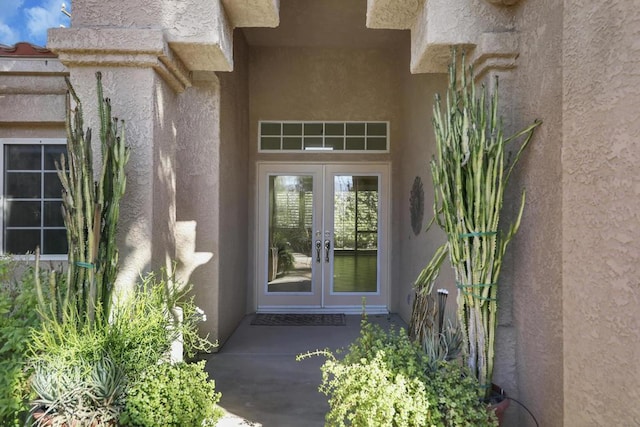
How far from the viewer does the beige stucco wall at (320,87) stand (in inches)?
259

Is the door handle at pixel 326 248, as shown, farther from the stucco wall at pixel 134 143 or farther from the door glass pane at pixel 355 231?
the stucco wall at pixel 134 143

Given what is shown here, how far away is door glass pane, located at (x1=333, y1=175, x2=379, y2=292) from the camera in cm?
671

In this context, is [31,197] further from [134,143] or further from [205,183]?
[134,143]

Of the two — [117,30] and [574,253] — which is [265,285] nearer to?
[117,30]

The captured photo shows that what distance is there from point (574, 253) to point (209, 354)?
396 cm

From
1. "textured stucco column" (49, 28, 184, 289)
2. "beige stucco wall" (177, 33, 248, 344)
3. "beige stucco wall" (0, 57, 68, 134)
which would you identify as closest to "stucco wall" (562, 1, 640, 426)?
"textured stucco column" (49, 28, 184, 289)

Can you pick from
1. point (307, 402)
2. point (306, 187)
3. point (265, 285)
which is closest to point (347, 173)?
point (306, 187)

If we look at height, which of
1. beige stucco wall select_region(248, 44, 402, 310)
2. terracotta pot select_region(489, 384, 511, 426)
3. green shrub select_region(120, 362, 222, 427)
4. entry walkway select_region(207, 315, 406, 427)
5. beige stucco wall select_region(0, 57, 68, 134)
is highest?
beige stucco wall select_region(248, 44, 402, 310)

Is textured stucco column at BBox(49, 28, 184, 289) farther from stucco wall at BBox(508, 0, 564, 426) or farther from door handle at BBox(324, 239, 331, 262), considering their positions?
door handle at BBox(324, 239, 331, 262)

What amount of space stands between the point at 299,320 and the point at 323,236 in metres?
1.45

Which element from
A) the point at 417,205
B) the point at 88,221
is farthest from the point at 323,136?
the point at 88,221

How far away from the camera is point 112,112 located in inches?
103

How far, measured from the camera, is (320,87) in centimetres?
659

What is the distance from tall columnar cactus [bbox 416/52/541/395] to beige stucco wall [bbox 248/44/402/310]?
417 centimetres
